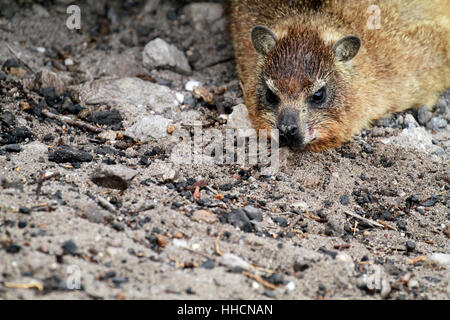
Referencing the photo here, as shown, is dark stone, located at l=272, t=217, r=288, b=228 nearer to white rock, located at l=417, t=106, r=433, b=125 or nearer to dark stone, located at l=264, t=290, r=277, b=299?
dark stone, located at l=264, t=290, r=277, b=299

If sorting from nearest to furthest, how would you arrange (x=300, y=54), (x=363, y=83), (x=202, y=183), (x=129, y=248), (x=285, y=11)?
(x=129, y=248)
(x=202, y=183)
(x=300, y=54)
(x=363, y=83)
(x=285, y=11)

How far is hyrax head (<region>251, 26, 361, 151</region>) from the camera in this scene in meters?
6.23

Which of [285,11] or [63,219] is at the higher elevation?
[285,11]

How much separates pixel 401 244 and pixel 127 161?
10.4ft

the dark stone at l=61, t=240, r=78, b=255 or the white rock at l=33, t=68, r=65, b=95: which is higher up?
the white rock at l=33, t=68, r=65, b=95

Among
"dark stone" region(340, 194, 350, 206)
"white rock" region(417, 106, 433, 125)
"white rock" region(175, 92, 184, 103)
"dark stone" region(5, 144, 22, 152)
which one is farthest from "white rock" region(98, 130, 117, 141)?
"white rock" region(417, 106, 433, 125)

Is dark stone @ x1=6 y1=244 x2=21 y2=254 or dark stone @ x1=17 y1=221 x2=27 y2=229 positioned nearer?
dark stone @ x1=6 y1=244 x2=21 y2=254

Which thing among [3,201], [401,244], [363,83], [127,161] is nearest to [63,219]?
[3,201]

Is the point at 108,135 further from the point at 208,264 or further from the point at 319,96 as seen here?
the point at 319,96

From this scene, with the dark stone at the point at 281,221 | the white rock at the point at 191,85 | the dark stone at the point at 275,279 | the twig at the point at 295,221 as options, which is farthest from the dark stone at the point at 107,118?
the dark stone at the point at 275,279

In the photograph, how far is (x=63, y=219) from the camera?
14.4 ft

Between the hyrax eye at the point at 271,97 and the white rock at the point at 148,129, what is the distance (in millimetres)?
1397

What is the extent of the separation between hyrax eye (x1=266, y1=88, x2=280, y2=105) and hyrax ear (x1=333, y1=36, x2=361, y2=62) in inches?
38.8

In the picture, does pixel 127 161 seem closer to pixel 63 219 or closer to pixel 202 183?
pixel 202 183
